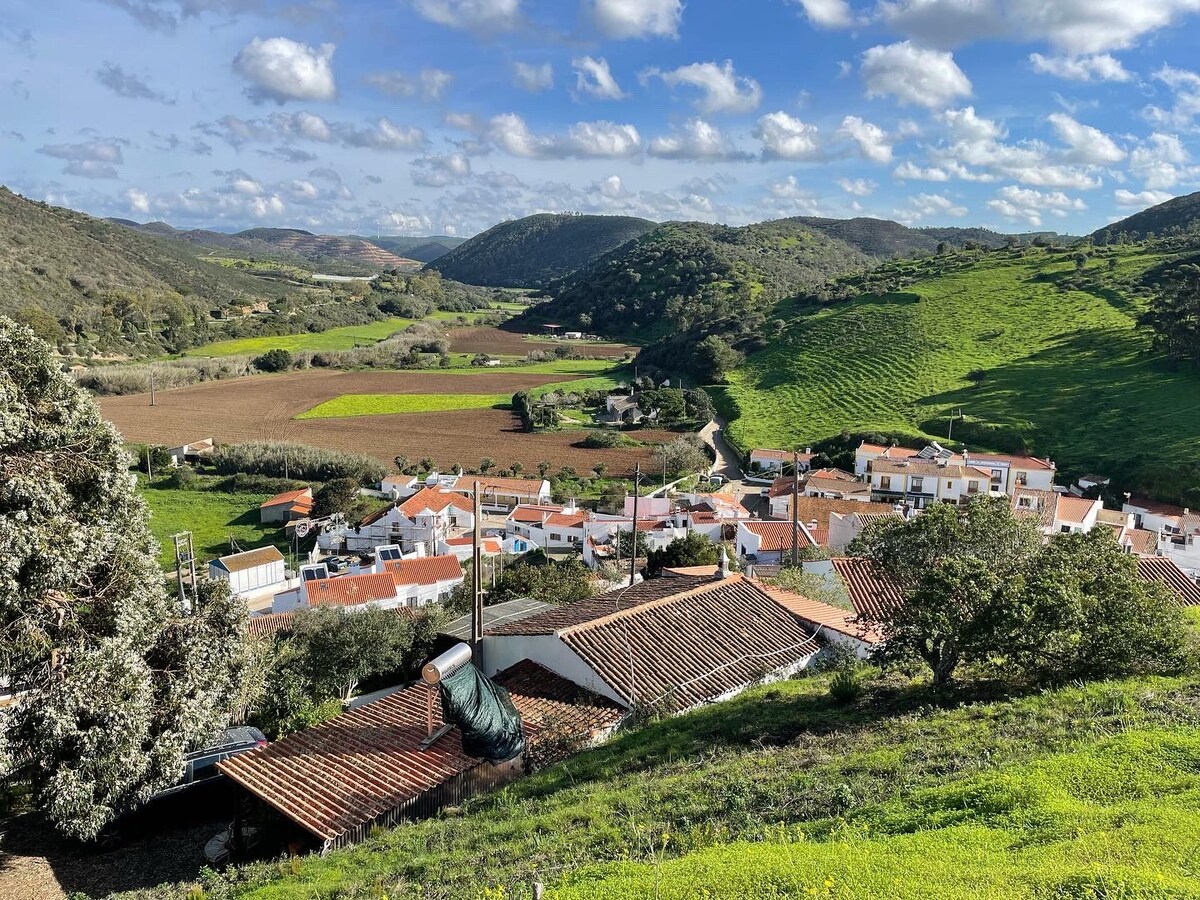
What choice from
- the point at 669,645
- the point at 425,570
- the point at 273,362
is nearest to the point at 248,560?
the point at 425,570

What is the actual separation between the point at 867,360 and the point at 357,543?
4902 centimetres

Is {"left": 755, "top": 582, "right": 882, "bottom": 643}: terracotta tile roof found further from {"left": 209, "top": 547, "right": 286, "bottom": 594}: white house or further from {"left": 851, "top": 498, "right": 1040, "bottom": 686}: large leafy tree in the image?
{"left": 209, "top": 547, "right": 286, "bottom": 594}: white house

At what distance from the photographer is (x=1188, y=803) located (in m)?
5.80

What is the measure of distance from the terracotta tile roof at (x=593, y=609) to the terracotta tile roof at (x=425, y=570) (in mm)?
12472

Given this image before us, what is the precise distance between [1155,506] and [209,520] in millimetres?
48209

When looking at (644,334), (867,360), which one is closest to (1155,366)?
(867,360)

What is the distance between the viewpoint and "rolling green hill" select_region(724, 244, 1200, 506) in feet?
157

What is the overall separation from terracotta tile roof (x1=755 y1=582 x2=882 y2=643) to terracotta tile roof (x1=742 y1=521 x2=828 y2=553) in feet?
43.6

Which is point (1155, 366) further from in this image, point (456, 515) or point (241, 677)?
point (241, 677)

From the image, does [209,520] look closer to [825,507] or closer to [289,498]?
[289,498]

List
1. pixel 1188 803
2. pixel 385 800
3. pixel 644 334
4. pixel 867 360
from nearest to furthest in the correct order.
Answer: pixel 1188 803 → pixel 385 800 → pixel 867 360 → pixel 644 334

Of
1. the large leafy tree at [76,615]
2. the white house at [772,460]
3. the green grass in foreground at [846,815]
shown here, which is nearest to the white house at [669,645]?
the green grass in foreground at [846,815]

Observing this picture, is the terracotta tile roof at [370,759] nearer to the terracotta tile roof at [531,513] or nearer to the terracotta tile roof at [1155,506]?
the terracotta tile roof at [531,513]

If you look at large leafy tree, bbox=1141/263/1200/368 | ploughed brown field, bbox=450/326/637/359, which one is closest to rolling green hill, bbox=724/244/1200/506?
large leafy tree, bbox=1141/263/1200/368
